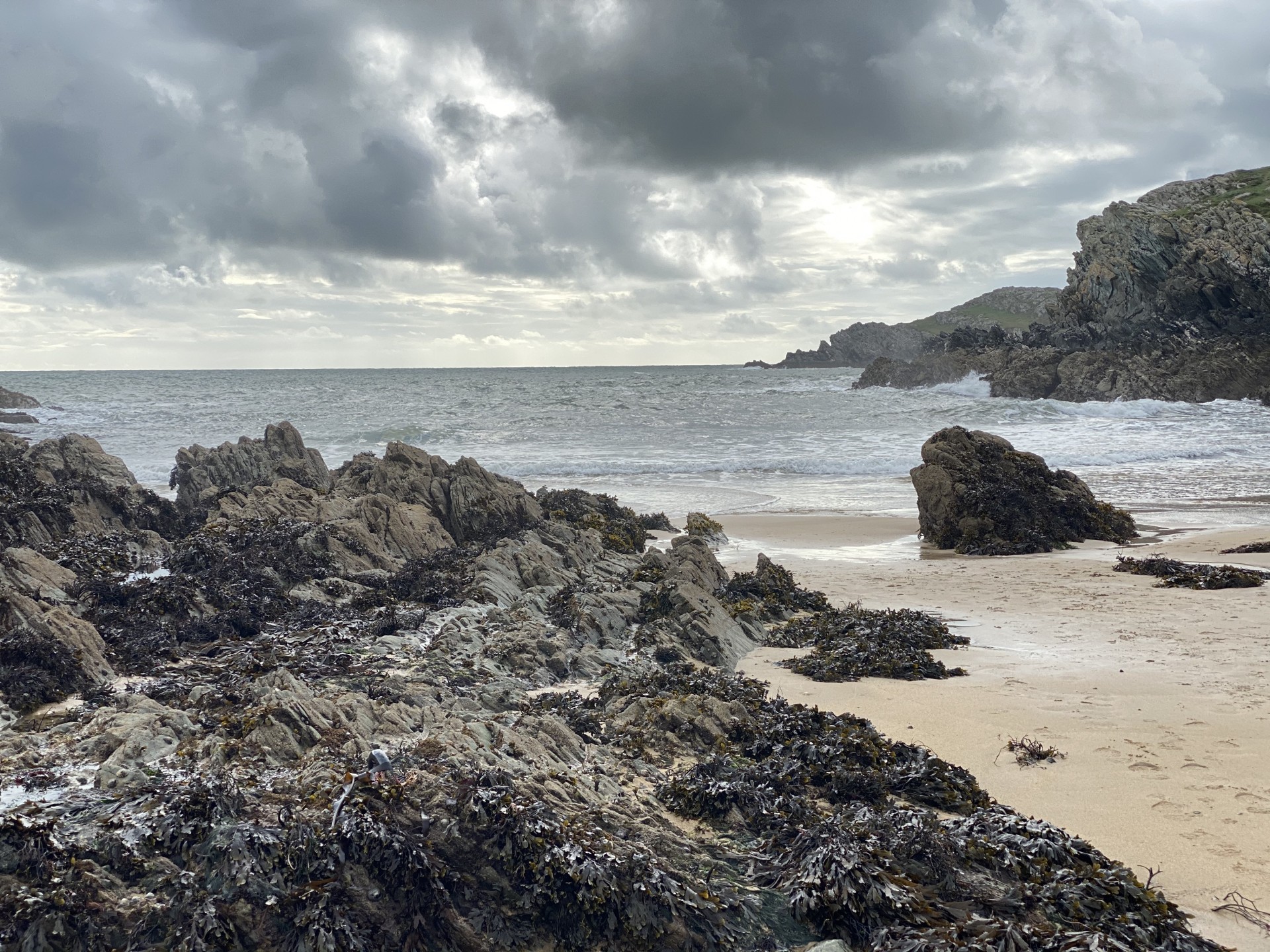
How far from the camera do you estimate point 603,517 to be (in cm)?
1397

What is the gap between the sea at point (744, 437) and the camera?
20812mm

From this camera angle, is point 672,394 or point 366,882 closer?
point 366,882

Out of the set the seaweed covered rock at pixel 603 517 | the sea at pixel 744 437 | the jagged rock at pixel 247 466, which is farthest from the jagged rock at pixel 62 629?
the sea at pixel 744 437

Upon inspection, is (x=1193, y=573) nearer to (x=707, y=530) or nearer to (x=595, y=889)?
(x=707, y=530)

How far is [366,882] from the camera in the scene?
11.0ft

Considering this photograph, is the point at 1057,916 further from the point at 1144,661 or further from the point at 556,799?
the point at 1144,661

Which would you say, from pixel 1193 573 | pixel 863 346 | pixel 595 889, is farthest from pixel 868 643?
pixel 863 346

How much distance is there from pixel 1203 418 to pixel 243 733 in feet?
136

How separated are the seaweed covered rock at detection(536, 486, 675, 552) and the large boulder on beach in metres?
4.72

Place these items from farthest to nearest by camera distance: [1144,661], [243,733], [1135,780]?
1. [1144,661]
2. [1135,780]
3. [243,733]

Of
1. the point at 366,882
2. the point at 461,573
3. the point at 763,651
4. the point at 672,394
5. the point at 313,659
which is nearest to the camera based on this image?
the point at 366,882

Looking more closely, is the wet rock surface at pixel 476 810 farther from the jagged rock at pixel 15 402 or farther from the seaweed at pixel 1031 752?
the jagged rock at pixel 15 402

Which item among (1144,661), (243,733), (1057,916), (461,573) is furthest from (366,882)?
(1144,661)

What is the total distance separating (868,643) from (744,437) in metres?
28.6
